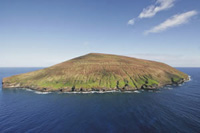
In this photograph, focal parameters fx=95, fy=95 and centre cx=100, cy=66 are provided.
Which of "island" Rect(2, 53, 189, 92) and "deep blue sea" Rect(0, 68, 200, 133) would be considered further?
"island" Rect(2, 53, 189, 92)

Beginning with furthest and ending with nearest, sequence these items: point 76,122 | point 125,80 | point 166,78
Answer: point 166,78 < point 125,80 < point 76,122

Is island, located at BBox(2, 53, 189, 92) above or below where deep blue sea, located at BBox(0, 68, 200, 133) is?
above

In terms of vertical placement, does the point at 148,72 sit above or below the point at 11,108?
above

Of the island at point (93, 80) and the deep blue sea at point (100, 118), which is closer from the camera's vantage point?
the deep blue sea at point (100, 118)

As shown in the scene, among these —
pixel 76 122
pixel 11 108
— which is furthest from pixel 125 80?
pixel 11 108

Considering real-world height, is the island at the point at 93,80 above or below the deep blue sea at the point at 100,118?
above

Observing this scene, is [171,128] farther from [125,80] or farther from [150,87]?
[125,80]

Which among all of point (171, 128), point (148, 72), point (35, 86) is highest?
point (148, 72)

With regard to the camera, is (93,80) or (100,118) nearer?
(100,118)

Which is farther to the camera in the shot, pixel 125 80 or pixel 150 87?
pixel 125 80

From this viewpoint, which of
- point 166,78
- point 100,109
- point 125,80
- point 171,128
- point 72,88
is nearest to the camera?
point 171,128

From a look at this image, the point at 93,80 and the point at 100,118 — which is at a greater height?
the point at 93,80
